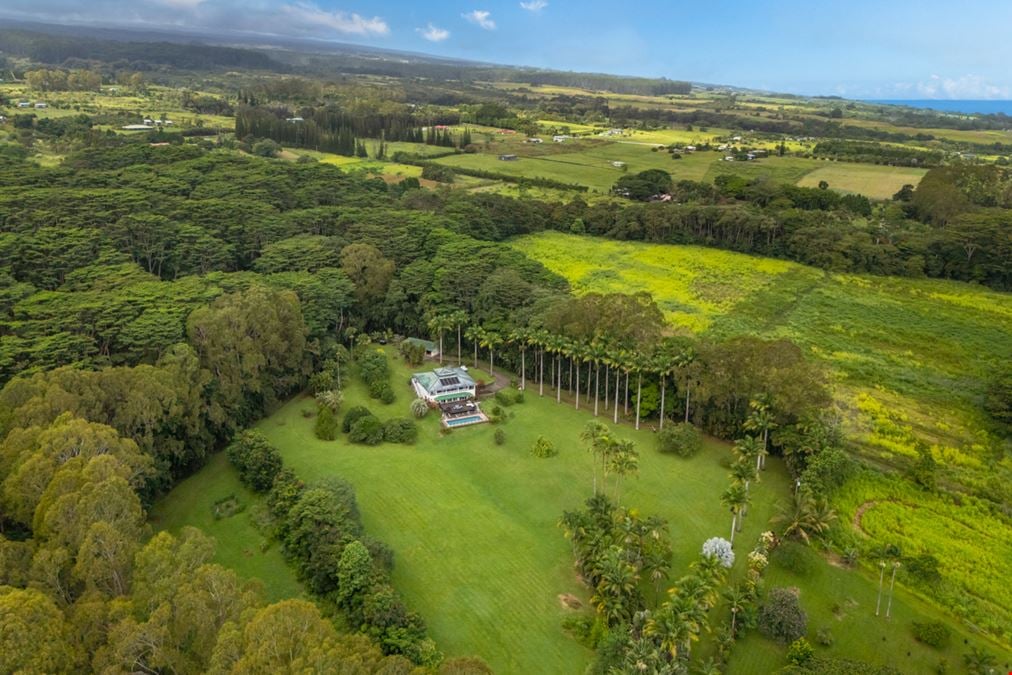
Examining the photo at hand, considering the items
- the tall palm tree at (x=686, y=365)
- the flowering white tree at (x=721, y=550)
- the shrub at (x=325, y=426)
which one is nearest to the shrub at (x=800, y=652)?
the flowering white tree at (x=721, y=550)

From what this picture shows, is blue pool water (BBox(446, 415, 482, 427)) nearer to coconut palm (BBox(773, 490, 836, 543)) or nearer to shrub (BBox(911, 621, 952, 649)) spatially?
coconut palm (BBox(773, 490, 836, 543))

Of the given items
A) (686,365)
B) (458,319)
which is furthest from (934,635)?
(458,319)

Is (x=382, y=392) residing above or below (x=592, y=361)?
below

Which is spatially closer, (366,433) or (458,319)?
(366,433)

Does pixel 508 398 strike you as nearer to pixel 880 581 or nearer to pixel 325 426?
pixel 325 426

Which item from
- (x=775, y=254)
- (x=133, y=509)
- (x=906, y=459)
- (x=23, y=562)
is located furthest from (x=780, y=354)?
(x=775, y=254)

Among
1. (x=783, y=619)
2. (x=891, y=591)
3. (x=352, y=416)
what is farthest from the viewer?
(x=352, y=416)

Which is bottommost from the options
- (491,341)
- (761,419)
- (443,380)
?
(443,380)

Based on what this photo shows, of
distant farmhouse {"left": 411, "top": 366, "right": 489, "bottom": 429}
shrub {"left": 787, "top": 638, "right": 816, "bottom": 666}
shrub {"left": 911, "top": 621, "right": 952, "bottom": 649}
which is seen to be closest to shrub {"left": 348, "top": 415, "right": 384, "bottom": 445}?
distant farmhouse {"left": 411, "top": 366, "right": 489, "bottom": 429}

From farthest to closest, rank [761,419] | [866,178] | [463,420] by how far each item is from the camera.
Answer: [866,178]
[463,420]
[761,419]
